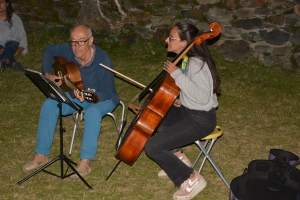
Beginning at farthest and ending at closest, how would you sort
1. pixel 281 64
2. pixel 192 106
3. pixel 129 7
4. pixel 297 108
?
pixel 129 7, pixel 281 64, pixel 297 108, pixel 192 106

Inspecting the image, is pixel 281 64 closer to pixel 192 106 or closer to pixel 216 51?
pixel 216 51

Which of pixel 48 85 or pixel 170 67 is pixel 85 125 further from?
pixel 170 67

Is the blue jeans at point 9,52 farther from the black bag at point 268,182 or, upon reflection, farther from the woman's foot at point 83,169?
the black bag at point 268,182

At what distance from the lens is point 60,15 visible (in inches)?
364

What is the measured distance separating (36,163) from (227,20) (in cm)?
430

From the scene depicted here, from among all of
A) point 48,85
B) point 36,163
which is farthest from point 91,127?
point 48,85

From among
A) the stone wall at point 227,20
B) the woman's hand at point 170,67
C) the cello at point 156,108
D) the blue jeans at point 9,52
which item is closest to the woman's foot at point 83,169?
the cello at point 156,108

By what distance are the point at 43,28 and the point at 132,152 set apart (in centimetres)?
565

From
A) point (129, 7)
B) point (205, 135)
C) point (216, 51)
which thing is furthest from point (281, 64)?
point (205, 135)

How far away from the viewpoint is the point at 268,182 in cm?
398

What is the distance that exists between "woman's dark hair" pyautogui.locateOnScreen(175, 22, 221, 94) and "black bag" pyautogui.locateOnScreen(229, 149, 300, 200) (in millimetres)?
801

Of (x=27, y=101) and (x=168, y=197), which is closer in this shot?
(x=168, y=197)

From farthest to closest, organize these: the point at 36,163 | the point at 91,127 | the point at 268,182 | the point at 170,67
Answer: the point at 36,163, the point at 91,127, the point at 170,67, the point at 268,182

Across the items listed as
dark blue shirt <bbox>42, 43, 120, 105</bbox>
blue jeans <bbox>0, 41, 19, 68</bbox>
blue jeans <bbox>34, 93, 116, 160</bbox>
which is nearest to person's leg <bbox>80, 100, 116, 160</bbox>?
blue jeans <bbox>34, 93, 116, 160</bbox>
